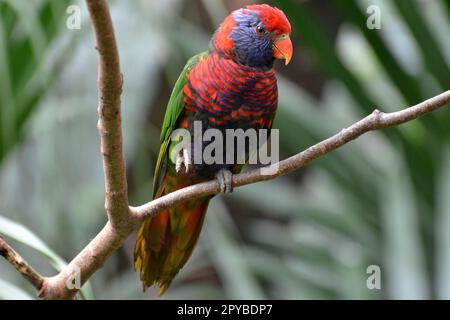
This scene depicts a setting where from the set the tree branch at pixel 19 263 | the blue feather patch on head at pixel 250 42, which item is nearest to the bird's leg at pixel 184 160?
the blue feather patch on head at pixel 250 42

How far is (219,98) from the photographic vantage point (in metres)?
1.96

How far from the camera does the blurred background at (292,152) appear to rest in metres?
2.11

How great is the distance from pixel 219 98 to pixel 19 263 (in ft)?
3.00

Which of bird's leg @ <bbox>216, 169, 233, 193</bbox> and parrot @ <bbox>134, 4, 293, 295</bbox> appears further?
parrot @ <bbox>134, 4, 293, 295</bbox>

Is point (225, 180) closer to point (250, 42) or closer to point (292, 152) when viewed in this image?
point (250, 42)

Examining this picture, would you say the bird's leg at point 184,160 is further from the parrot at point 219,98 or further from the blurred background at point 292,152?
the blurred background at point 292,152

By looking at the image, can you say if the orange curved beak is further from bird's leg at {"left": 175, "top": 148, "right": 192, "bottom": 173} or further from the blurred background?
the blurred background

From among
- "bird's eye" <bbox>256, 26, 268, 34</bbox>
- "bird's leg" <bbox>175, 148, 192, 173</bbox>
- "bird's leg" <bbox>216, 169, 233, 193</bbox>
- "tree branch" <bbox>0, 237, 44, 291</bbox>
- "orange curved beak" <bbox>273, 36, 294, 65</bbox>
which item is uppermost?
"bird's eye" <bbox>256, 26, 268, 34</bbox>

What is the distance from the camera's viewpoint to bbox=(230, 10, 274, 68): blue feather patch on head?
192cm

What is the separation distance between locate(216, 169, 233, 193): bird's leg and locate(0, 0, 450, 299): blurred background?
0.51 metres

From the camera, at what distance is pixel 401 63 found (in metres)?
2.48

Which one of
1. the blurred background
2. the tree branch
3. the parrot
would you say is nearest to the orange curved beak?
the parrot

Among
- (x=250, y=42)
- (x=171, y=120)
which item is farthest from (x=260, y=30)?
(x=171, y=120)
